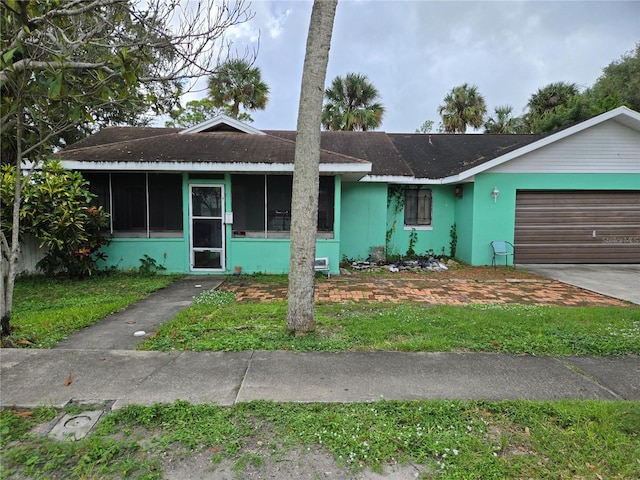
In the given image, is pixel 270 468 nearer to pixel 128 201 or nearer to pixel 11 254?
pixel 11 254

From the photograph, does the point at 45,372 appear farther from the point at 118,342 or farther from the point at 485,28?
the point at 485,28

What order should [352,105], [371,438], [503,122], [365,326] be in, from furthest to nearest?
1. [503,122]
2. [352,105]
3. [365,326]
4. [371,438]

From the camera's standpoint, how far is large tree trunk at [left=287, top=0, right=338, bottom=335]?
402 cm

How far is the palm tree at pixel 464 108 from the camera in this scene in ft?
75.9

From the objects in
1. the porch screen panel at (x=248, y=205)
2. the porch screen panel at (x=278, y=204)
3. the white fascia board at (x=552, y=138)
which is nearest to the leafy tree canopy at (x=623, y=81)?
the white fascia board at (x=552, y=138)

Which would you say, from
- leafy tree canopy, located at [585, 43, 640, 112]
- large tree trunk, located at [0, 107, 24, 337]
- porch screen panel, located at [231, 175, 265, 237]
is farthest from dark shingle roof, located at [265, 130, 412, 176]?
leafy tree canopy, located at [585, 43, 640, 112]

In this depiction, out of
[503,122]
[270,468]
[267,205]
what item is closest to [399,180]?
[267,205]

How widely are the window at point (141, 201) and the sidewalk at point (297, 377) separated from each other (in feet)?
18.8

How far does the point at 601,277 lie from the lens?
29.2ft

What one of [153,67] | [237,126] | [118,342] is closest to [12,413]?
[118,342]

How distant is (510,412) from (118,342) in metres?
4.29

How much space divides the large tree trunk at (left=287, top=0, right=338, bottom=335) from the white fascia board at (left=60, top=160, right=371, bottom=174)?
4120 millimetres

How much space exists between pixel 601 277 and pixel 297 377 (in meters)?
9.29

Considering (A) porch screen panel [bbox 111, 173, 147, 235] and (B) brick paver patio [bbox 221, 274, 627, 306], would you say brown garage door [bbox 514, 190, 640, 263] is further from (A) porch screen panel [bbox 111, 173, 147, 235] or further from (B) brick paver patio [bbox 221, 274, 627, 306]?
(A) porch screen panel [bbox 111, 173, 147, 235]
